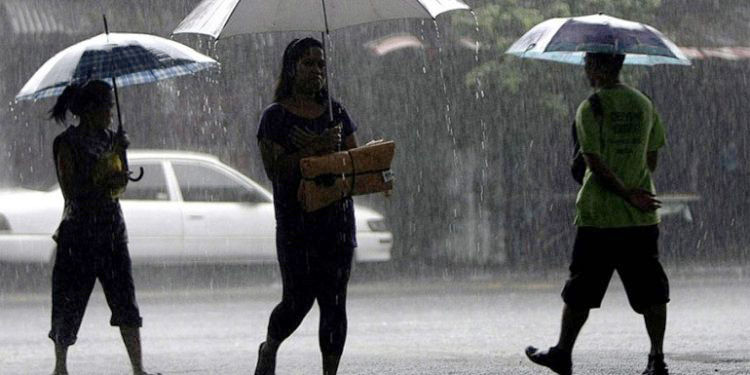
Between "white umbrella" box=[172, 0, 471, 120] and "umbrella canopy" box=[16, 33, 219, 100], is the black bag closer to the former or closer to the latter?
"white umbrella" box=[172, 0, 471, 120]

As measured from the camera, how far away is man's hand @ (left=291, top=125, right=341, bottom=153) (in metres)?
6.70

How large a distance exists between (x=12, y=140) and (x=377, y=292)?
23.7ft

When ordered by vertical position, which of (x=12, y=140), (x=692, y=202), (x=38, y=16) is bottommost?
(x=692, y=202)

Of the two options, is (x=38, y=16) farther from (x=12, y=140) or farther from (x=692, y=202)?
(x=692, y=202)

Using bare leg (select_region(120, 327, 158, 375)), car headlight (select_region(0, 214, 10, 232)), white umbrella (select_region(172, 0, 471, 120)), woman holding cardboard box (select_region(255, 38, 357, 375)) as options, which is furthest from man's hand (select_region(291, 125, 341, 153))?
car headlight (select_region(0, 214, 10, 232))

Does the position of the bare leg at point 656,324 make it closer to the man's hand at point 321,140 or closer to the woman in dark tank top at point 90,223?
the man's hand at point 321,140

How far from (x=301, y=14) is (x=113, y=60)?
1.16m

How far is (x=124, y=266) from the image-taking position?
307 inches

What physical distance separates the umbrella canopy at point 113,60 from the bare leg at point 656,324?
2.43 m

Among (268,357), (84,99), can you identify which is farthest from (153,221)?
(268,357)

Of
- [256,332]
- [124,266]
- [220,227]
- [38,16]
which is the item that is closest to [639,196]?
[124,266]

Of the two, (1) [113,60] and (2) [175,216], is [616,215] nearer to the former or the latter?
(1) [113,60]

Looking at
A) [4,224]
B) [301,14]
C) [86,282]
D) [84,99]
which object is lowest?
[4,224]

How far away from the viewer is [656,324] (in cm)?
720
